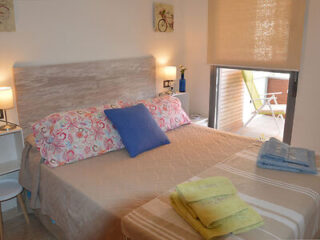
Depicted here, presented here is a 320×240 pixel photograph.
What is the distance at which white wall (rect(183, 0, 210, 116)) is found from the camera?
12.4ft

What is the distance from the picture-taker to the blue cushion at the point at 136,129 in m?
2.35

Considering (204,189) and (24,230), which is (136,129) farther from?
(24,230)

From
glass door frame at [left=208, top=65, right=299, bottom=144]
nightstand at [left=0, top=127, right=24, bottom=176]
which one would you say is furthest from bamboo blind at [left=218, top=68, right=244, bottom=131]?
nightstand at [left=0, top=127, right=24, bottom=176]

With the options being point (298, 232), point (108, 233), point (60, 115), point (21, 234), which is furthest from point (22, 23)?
point (298, 232)

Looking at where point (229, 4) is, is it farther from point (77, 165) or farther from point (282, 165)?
point (77, 165)

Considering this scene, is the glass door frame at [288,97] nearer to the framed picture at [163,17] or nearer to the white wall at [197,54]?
the white wall at [197,54]

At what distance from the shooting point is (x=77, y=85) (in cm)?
283

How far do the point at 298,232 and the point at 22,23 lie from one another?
8.12 ft

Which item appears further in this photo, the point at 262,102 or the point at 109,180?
the point at 262,102

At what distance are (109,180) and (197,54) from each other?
2508 millimetres

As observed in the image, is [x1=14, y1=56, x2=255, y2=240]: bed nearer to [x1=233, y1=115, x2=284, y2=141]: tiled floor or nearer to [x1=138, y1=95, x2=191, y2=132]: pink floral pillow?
[x1=138, y1=95, x2=191, y2=132]: pink floral pillow

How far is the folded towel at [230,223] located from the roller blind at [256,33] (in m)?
2.16

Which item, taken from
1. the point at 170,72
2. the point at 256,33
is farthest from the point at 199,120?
the point at 256,33

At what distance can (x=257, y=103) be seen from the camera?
371 cm
